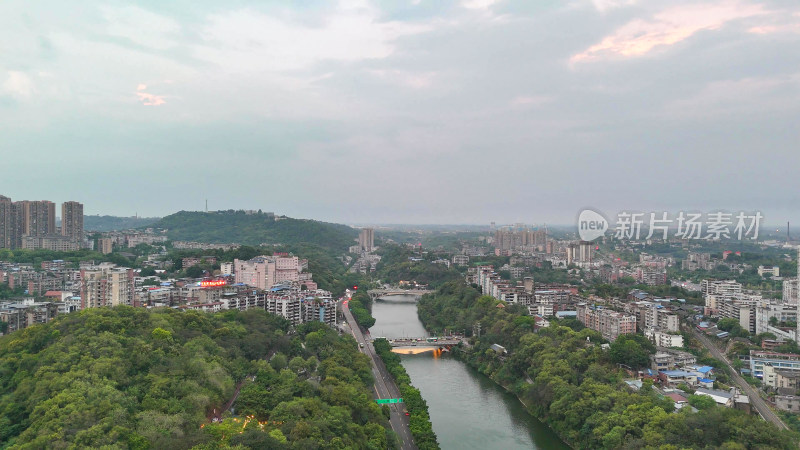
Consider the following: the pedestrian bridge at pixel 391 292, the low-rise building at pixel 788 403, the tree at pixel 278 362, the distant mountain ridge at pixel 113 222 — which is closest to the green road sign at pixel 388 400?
the tree at pixel 278 362

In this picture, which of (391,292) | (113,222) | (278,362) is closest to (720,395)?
(278,362)

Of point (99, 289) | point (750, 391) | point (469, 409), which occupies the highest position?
point (99, 289)

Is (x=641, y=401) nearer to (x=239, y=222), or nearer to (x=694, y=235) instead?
(x=694, y=235)

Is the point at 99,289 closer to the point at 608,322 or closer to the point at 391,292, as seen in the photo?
the point at 608,322

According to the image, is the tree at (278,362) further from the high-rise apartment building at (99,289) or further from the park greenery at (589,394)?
the high-rise apartment building at (99,289)

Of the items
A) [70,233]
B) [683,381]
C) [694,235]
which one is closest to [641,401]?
[683,381]

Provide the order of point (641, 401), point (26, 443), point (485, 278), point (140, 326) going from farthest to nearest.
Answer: point (485, 278) → point (140, 326) → point (641, 401) → point (26, 443)
